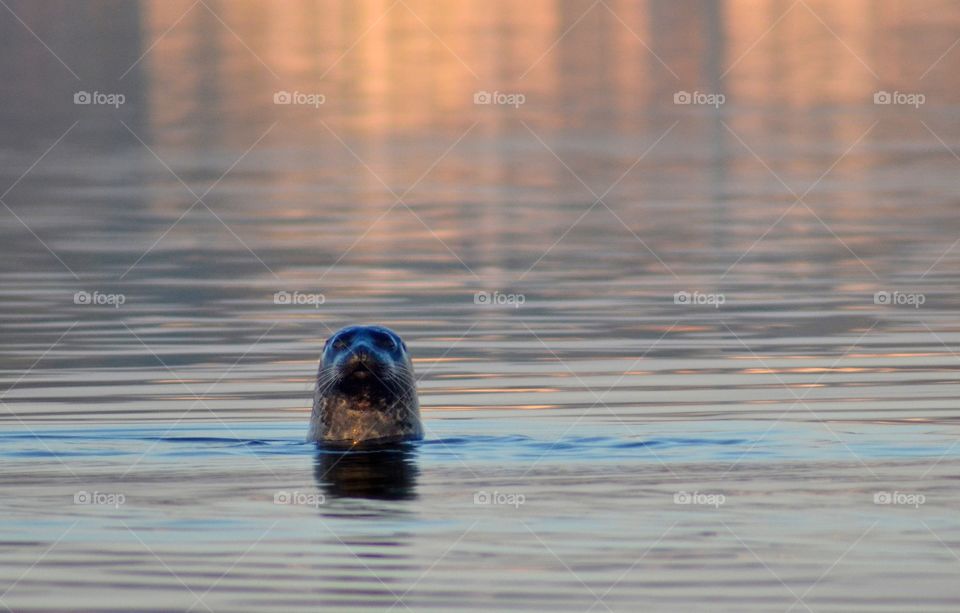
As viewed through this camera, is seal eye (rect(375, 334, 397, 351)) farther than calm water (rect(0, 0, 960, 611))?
Yes

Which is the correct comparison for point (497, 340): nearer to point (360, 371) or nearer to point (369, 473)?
point (360, 371)

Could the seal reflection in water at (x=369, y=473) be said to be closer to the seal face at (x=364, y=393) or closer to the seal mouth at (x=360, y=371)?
the seal face at (x=364, y=393)

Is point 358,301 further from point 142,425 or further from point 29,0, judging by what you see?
point 29,0

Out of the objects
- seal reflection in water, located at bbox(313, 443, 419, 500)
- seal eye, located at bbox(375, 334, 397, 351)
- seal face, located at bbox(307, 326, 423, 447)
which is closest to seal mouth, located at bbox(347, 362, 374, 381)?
seal face, located at bbox(307, 326, 423, 447)

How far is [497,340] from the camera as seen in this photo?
2052cm

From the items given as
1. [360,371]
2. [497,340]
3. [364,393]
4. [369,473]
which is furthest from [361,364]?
[497,340]

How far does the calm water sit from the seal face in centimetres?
30

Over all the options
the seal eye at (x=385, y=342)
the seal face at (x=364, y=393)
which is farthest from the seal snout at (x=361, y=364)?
the seal eye at (x=385, y=342)

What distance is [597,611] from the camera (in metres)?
10.6

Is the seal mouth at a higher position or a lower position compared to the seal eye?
lower

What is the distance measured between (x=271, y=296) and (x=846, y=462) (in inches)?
379

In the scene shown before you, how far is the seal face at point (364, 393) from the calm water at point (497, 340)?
0.30 meters

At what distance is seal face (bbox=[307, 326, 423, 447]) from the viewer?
53.3 ft

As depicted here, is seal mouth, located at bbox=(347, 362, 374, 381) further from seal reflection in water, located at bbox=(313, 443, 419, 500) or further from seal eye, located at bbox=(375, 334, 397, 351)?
seal reflection in water, located at bbox=(313, 443, 419, 500)
